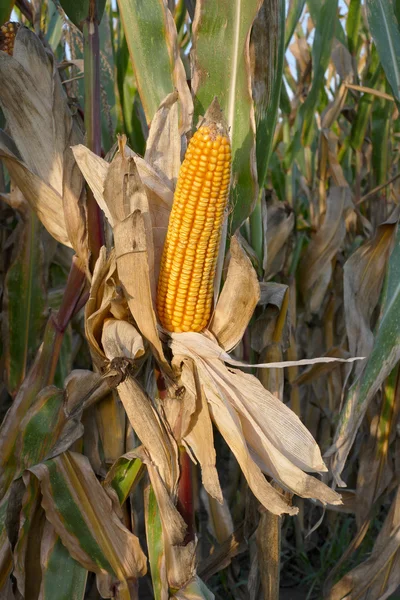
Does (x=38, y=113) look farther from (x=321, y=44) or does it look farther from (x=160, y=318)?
(x=321, y=44)

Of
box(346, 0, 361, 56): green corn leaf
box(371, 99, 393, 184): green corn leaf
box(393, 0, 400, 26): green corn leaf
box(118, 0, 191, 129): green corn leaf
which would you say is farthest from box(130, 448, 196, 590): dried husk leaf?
box(346, 0, 361, 56): green corn leaf

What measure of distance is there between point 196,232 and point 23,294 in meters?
0.89

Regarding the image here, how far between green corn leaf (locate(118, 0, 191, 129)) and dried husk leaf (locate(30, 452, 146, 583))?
32.2 inches

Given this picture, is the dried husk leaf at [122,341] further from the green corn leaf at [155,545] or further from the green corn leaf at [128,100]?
the green corn leaf at [128,100]

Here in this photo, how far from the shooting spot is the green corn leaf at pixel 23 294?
1.82m

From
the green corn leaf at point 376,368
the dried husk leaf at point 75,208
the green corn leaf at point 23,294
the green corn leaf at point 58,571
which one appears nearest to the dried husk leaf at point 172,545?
the green corn leaf at point 58,571

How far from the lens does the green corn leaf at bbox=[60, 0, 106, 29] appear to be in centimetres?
144

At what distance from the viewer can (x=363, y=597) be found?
186 centimetres

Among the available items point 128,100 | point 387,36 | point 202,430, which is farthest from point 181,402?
point 387,36

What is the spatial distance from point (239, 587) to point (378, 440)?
0.84 meters

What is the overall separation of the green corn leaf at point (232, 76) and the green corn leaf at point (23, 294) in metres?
0.70

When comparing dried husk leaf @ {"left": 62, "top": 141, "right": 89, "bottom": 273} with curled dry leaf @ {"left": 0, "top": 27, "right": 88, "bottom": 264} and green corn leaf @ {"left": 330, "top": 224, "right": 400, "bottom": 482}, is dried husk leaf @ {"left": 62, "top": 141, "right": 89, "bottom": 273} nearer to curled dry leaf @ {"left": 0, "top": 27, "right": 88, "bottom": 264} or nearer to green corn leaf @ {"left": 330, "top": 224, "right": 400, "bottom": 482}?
curled dry leaf @ {"left": 0, "top": 27, "right": 88, "bottom": 264}

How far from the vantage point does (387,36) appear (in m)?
1.86

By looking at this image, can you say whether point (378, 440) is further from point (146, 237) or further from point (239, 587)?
point (146, 237)
